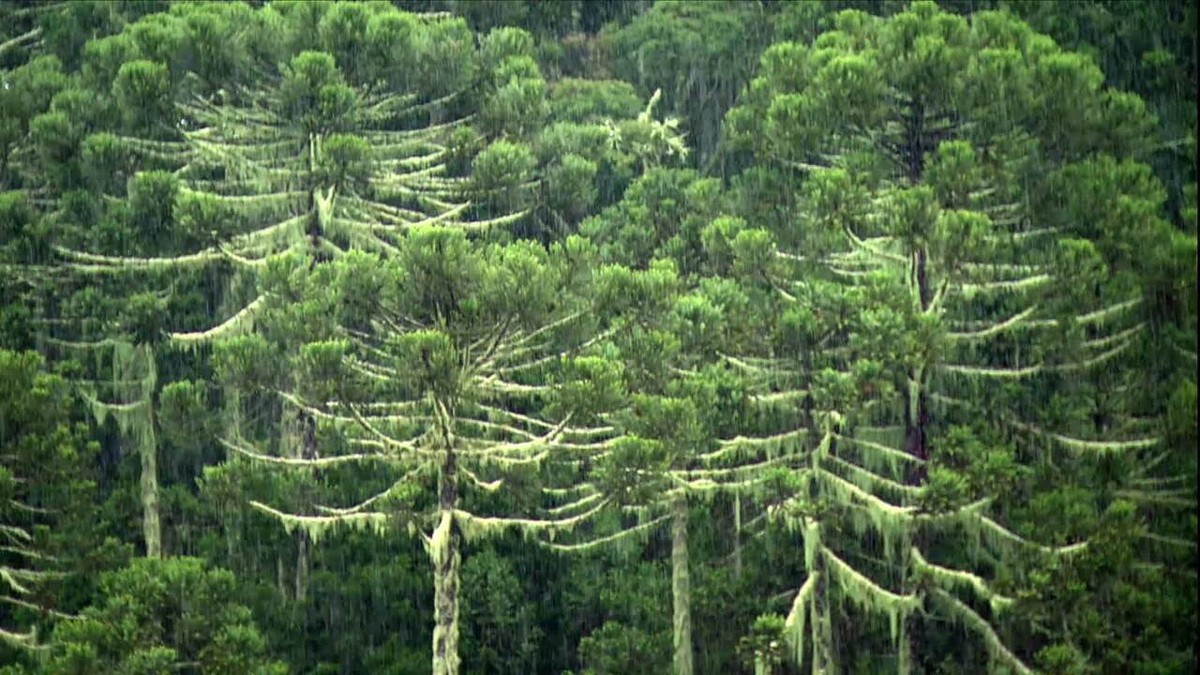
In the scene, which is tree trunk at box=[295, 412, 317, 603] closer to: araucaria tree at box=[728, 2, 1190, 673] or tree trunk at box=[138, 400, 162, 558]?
tree trunk at box=[138, 400, 162, 558]

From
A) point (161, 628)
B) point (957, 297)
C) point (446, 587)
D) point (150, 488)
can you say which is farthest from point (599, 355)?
point (150, 488)

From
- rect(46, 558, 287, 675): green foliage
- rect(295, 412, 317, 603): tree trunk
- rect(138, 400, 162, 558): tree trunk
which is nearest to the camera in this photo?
rect(46, 558, 287, 675): green foliage

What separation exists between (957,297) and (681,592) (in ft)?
16.0

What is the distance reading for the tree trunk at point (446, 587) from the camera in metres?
23.7

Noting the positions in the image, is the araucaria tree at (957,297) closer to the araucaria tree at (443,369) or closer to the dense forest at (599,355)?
the dense forest at (599,355)

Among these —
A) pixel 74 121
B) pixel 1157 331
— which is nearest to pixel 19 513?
pixel 74 121

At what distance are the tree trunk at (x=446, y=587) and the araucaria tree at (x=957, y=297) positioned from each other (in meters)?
3.81

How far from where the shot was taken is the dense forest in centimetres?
2372

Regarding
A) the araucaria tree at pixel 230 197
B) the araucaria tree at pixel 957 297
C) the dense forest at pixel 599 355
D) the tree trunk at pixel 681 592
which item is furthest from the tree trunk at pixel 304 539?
the araucaria tree at pixel 957 297

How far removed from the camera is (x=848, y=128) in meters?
26.3

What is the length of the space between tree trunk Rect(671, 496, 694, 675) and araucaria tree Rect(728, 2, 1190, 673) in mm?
1763

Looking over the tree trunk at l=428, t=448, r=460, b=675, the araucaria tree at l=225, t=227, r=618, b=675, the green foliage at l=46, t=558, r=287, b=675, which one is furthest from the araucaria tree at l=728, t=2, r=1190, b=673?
the green foliage at l=46, t=558, r=287, b=675

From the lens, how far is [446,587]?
23.7 metres

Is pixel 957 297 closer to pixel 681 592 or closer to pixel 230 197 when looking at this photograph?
pixel 681 592
